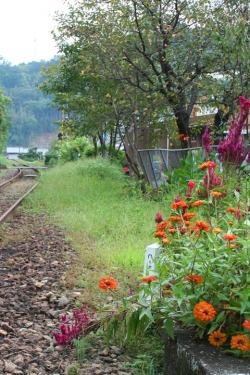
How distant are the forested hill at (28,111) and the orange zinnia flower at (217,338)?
4546 inches

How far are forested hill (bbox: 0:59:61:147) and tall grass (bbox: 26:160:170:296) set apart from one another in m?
105

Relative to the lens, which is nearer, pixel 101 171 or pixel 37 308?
pixel 37 308

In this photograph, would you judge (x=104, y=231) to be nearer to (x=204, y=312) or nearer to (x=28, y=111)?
(x=204, y=312)

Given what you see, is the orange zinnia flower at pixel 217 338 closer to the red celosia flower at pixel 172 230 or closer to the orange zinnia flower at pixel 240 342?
the orange zinnia flower at pixel 240 342

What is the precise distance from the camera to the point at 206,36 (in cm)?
1141

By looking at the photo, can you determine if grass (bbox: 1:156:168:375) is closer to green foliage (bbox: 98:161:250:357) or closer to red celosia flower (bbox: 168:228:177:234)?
green foliage (bbox: 98:161:250:357)

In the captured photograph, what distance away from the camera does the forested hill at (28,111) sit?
384 ft

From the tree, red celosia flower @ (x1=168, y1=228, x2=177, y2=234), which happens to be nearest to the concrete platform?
red celosia flower @ (x1=168, y1=228, x2=177, y2=234)

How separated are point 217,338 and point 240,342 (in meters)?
0.16

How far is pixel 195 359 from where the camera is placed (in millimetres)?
2322

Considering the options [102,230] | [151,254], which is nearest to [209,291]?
[151,254]

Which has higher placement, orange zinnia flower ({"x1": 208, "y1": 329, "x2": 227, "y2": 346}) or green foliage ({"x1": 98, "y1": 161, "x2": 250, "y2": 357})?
green foliage ({"x1": 98, "y1": 161, "x2": 250, "y2": 357})

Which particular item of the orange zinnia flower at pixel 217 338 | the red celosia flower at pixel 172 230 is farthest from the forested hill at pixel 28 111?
the orange zinnia flower at pixel 217 338

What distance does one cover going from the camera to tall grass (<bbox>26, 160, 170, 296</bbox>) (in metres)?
5.49
